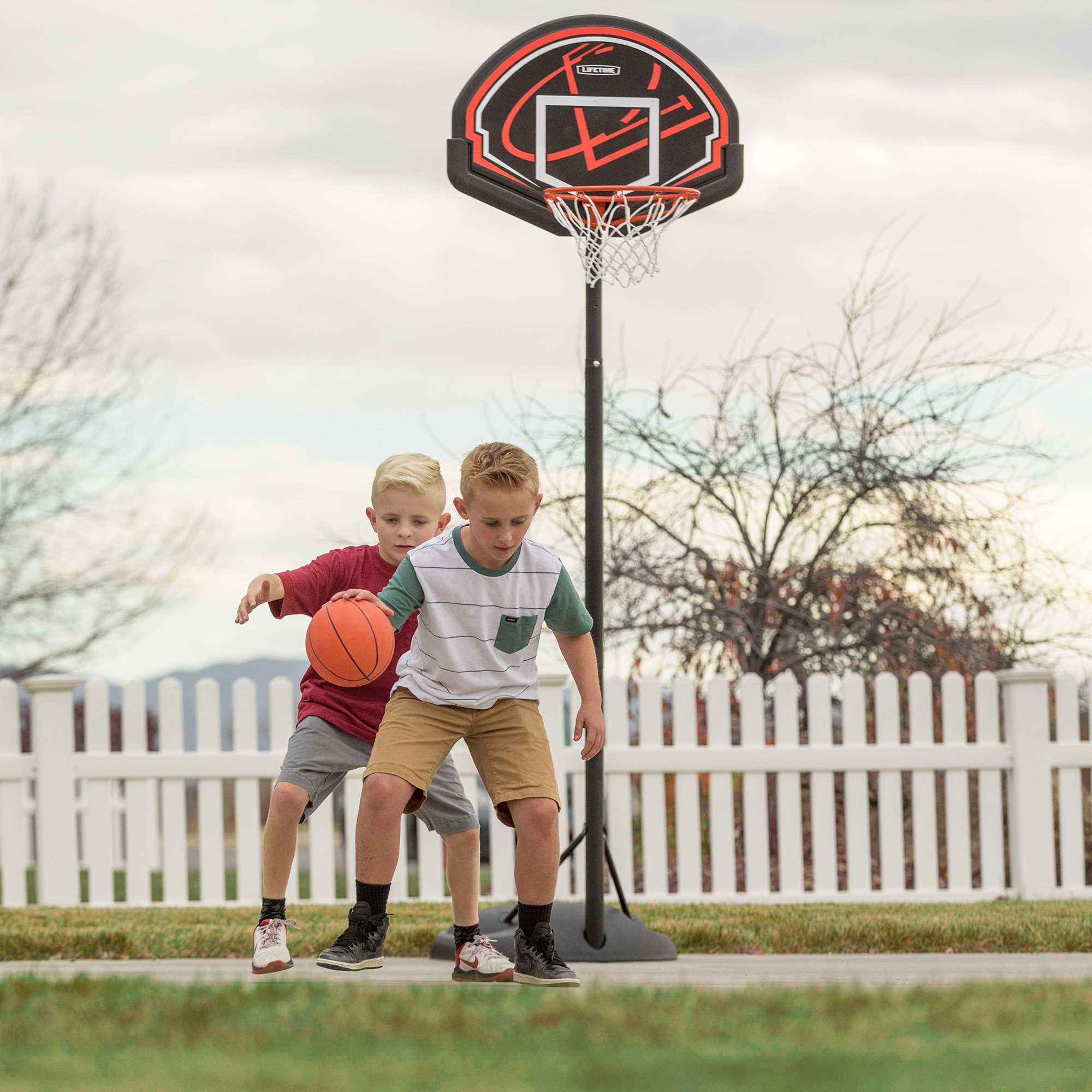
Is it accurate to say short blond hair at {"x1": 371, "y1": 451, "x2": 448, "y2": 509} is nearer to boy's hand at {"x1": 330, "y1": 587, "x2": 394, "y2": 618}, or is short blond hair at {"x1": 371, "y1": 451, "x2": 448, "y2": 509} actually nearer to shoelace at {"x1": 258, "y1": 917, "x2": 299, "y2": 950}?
boy's hand at {"x1": 330, "y1": 587, "x2": 394, "y2": 618}

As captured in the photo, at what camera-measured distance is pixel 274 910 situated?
4.93m

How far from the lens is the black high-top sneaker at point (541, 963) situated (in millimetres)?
4738

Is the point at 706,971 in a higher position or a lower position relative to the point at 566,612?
lower

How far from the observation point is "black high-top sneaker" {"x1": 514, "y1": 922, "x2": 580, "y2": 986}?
4.74 m

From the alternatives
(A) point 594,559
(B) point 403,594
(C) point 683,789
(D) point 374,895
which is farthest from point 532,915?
(C) point 683,789

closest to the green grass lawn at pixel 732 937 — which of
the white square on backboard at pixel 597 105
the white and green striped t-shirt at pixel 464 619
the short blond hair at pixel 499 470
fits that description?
the white and green striped t-shirt at pixel 464 619

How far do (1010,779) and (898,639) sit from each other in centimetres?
203

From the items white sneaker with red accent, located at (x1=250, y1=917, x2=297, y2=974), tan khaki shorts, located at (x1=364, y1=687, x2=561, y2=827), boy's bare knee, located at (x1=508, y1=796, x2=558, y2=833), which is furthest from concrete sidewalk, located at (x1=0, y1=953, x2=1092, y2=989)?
tan khaki shorts, located at (x1=364, y1=687, x2=561, y2=827)

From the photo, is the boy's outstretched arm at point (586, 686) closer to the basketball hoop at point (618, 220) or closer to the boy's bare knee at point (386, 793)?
the boy's bare knee at point (386, 793)

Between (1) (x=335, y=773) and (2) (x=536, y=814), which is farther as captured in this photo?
(1) (x=335, y=773)

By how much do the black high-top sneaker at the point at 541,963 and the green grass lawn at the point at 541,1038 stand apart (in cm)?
44

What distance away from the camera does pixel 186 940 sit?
21.1 ft

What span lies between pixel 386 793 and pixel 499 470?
109cm

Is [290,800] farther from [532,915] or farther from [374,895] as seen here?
[532,915]
